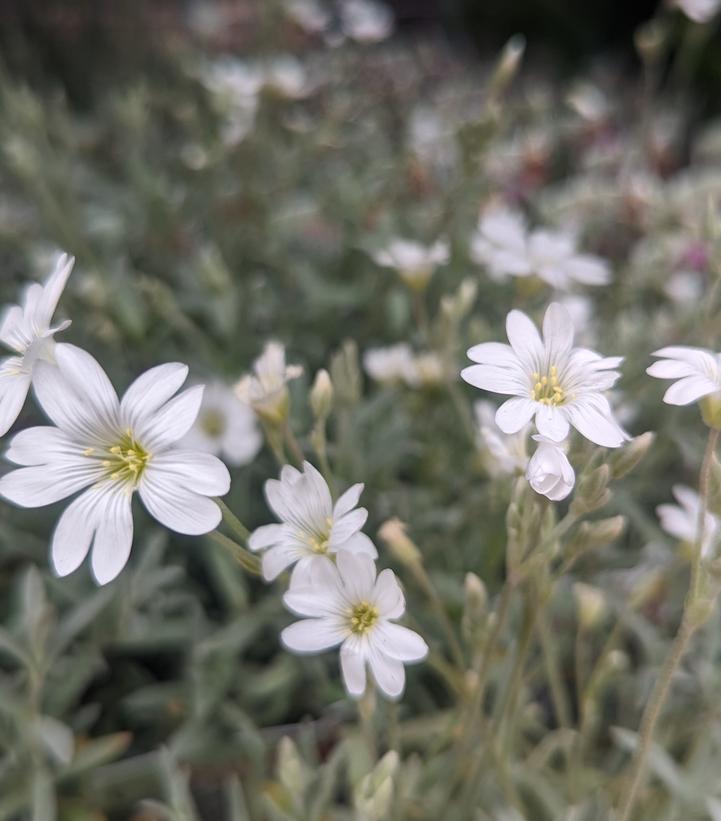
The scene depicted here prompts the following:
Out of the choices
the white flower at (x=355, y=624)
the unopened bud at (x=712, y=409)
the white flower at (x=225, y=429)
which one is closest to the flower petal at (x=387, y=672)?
the white flower at (x=355, y=624)

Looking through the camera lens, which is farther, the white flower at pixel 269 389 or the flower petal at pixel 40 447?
the white flower at pixel 269 389

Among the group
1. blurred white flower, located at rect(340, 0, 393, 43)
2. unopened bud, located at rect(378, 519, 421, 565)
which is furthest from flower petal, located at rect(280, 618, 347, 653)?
blurred white flower, located at rect(340, 0, 393, 43)

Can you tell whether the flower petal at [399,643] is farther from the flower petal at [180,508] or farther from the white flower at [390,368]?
the white flower at [390,368]

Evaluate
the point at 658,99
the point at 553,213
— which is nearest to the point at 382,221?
the point at 553,213

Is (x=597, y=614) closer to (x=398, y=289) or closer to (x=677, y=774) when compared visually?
(x=677, y=774)

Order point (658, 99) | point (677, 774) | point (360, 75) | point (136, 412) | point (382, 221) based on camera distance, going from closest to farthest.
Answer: point (136, 412), point (677, 774), point (382, 221), point (360, 75), point (658, 99)

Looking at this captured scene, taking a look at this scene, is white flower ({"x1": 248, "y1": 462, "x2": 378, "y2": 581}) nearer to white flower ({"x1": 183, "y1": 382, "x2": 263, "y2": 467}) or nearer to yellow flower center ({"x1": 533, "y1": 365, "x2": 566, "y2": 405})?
yellow flower center ({"x1": 533, "y1": 365, "x2": 566, "y2": 405})

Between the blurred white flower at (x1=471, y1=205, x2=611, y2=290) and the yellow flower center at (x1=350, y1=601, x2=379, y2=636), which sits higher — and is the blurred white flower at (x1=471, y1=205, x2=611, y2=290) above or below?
above
